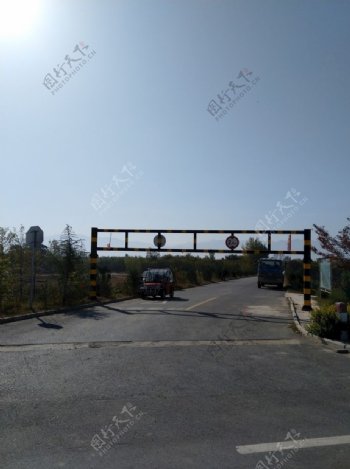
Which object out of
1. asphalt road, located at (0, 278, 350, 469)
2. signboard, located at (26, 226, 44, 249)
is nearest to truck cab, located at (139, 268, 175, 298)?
signboard, located at (26, 226, 44, 249)

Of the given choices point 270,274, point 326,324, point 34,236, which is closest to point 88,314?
point 34,236

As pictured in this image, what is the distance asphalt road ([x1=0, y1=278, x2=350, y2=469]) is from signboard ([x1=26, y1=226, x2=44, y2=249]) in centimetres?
510

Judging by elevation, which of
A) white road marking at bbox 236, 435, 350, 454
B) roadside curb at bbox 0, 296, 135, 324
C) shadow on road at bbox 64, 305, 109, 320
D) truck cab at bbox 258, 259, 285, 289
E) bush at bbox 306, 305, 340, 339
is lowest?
white road marking at bbox 236, 435, 350, 454

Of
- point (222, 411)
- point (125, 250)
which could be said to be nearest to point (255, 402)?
point (222, 411)

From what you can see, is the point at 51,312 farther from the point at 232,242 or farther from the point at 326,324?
the point at 326,324

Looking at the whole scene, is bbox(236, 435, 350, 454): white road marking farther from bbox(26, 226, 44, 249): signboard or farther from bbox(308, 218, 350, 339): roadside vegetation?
bbox(26, 226, 44, 249): signboard

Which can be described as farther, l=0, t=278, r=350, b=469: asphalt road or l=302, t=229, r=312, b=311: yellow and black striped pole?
l=302, t=229, r=312, b=311: yellow and black striped pole

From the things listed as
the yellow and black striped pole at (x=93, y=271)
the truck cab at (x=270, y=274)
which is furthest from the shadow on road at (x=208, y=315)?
the truck cab at (x=270, y=274)

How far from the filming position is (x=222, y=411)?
6238 millimetres

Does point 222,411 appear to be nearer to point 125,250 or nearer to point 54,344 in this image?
point 54,344

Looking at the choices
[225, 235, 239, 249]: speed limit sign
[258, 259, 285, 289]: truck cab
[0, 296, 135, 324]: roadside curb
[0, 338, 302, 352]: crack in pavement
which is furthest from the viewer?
[258, 259, 285, 289]: truck cab

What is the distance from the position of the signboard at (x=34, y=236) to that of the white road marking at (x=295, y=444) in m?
13.4

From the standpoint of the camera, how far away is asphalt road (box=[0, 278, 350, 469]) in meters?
4.91

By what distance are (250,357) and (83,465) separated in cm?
562
